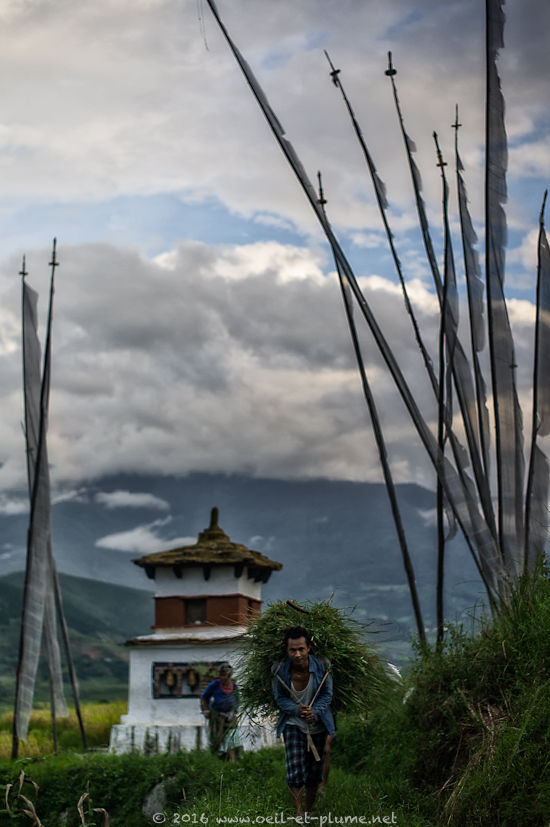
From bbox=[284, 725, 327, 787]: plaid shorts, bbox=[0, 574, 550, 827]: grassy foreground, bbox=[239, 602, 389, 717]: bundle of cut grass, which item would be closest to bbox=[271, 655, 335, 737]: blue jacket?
bbox=[284, 725, 327, 787]: plaid shorts

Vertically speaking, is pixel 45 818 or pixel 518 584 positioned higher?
pixel 518 584

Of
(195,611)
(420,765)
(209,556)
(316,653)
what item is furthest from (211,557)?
(316,653)

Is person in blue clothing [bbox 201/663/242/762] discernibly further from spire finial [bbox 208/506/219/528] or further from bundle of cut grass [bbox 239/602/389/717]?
spire finial [bbox 208/506/219/528]

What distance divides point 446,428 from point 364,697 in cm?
463

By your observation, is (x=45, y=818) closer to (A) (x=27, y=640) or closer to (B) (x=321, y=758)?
(A) (x=27, y=640)

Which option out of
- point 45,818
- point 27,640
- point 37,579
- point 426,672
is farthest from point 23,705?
point 426,672

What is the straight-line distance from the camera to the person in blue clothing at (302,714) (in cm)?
802

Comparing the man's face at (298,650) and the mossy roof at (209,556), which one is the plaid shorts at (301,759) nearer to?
the man's face at (298,650)

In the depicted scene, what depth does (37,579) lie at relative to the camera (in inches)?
693

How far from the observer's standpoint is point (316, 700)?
8.08 metres

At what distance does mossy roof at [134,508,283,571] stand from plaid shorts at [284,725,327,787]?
39.9ft

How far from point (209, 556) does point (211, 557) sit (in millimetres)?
72

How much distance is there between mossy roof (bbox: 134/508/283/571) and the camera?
20516mm

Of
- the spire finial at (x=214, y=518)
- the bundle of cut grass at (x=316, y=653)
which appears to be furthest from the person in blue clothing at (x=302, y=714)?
the spire finial at (x=214, y=518)
